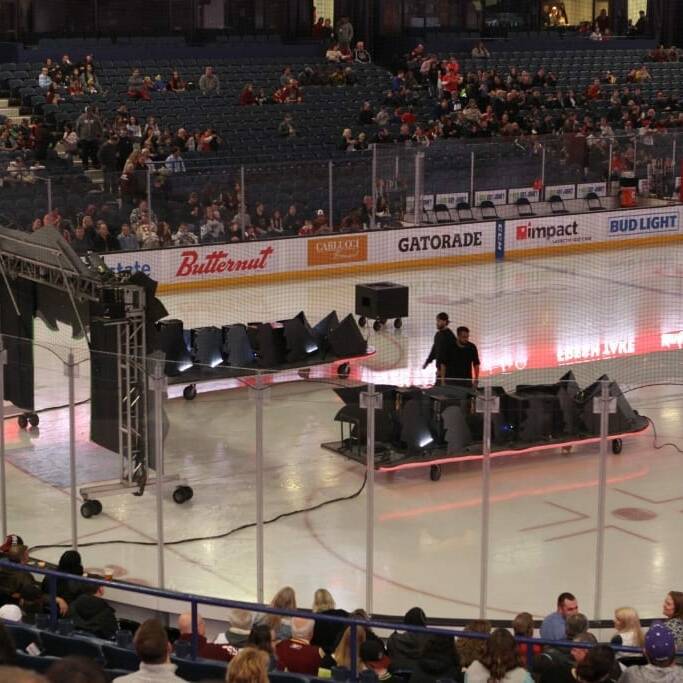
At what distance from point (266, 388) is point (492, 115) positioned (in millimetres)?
23487

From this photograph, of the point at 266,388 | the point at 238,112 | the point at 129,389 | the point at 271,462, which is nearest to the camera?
the point at 266,388

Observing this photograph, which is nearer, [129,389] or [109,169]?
[129,389]

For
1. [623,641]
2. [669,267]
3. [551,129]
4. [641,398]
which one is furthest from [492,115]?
[623,641]

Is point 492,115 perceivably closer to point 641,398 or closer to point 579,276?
point 579,276

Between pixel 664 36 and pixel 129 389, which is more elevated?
pixel 664 36

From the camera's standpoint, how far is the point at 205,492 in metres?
11.6

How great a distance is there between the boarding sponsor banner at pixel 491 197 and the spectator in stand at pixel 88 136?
686 centimetres

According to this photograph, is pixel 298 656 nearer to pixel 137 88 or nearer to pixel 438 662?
pixel 438 662

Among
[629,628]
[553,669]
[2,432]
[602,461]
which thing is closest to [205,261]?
[2,432]

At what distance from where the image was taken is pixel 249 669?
5.77 m

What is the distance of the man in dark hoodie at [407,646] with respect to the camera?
25.3ft

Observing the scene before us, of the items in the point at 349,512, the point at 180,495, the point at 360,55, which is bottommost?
the point at 349,512

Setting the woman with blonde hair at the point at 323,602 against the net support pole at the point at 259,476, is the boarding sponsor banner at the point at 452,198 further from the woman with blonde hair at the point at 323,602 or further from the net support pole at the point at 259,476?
the woman with blonde hair at the point at 323,602

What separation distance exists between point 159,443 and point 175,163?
560 inches
